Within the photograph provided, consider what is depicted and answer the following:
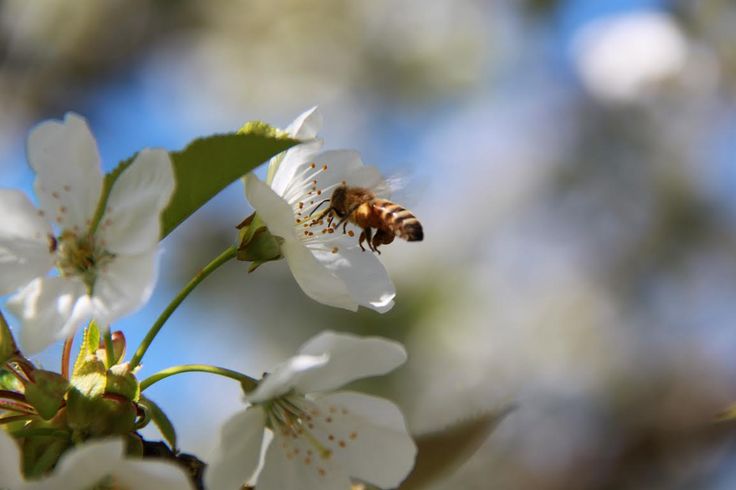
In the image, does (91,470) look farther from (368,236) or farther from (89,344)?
(368,236)

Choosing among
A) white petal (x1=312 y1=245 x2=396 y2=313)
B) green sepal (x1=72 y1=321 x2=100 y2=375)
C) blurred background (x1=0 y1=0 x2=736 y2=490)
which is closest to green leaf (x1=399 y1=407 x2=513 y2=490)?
white petal (x1=312 y1=245 x2=396 y2=313)

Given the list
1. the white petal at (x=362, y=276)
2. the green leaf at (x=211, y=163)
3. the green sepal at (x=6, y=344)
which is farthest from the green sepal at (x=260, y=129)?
the green sepal at (x=6, y=344)

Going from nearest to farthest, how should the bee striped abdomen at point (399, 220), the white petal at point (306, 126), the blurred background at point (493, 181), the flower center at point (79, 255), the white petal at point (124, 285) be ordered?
the white petal at point (124, 285)
the flower center at point (79, 255)
the white petal at point (306, 126)
the bee striped abdomen at point (399, 220)
the blurred background at point (493, 181)

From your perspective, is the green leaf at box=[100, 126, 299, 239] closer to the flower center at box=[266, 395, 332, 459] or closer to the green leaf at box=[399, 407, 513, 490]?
the flower center at box=[266, 395, 332, 459]

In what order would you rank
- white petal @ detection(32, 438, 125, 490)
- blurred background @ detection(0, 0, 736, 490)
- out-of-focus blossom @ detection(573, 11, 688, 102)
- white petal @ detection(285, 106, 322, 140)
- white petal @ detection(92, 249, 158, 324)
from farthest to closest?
→ out-of-focus blossom @ detection(573, 11, 688, 102) < blurred background @ detection(0, 0, 736, 490) < white petal @ detection(285, 106, 322, 140) < white petal @ detection(92, 249, 158, 324) < white petal @ detection(32, 438, 125, 490)

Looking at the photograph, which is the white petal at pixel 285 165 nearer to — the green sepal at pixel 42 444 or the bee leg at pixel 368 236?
the bee leg at pixel 368 236

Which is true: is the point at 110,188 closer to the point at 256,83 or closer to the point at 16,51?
the point at 16,51
